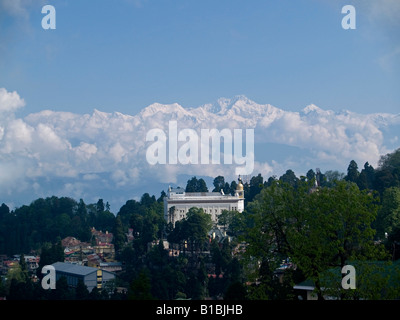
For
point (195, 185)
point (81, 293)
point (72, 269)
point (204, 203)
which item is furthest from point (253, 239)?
point (195, 185)

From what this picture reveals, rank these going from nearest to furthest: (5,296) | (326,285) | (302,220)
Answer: (326,285) → (302,220) → (5,296)

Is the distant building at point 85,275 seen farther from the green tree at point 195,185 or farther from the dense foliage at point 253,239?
the green tree at point 195,185

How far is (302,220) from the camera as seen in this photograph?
65.1ft

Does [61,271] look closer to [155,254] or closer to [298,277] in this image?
[155,254]

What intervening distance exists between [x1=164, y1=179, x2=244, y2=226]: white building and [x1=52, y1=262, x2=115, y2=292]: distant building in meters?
37.2

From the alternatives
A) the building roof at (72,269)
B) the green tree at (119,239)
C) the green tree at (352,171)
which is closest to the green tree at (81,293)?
the building roof at (72,269)

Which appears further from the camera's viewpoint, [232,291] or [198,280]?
[198,280]

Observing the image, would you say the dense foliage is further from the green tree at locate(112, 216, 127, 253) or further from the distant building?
the distant building

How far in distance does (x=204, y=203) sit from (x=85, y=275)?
4341cm

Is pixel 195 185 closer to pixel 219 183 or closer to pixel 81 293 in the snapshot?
pixel 219 183

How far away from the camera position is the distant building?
188 ft
